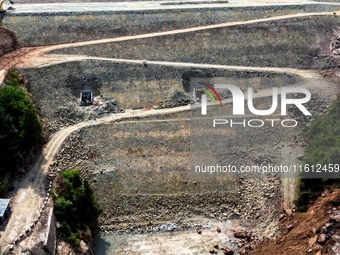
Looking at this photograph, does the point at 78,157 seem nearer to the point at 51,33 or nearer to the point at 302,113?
the point at 51,33

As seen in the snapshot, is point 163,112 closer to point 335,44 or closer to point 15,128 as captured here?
point 15,128

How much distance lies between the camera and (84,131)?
167ft

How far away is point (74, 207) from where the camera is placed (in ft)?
140

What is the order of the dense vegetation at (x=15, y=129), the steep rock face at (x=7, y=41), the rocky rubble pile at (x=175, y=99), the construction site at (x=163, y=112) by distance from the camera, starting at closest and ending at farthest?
the dense vegetation at (x=15, y=129)
the construction site at (x=163, y=112)
the rocky rubble pile at (x=175, y=99)
the steep rock face at (x=7, y=41)

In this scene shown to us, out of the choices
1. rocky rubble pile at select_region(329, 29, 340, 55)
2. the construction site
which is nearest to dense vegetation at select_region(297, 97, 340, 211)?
the construction site

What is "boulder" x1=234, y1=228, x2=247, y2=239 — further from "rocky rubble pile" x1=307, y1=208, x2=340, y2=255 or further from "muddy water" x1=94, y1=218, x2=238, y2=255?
"rocky rubble pile" x1=307, y1=208, x2=340, y2=255

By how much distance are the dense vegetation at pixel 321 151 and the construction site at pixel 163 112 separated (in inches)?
53.2

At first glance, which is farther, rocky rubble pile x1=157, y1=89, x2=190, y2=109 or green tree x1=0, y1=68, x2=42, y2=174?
rocky rubble pile x1=157, y1=89, x2=190, y2=109

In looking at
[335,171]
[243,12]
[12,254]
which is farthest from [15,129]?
[243,12]

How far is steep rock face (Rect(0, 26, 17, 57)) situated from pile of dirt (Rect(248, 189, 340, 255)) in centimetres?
3622

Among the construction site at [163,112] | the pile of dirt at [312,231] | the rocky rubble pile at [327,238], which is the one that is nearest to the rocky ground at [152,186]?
the construction site at [163,112]

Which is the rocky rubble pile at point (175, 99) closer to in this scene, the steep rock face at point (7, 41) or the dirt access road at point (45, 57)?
the dirt access road at point (45, 57)

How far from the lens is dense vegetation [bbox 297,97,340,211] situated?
44.9m

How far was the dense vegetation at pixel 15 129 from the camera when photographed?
44000mm
